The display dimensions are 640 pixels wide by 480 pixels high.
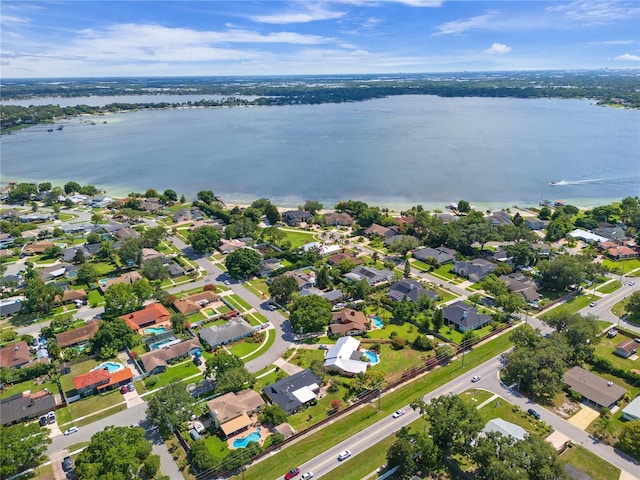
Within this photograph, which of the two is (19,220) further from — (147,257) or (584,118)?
(584,118)

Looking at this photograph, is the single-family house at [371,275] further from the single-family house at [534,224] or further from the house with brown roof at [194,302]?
the single-family house at [534,224]

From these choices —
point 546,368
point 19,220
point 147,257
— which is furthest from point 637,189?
point 19,220

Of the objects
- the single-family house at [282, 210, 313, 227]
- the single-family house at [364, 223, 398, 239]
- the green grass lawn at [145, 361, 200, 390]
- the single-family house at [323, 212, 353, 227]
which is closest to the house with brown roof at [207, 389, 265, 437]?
the green grass lawn at [145, 361, 200, 390]

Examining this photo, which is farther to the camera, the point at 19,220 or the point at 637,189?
the point at 637,189

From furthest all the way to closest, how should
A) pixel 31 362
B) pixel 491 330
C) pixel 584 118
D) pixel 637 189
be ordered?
pixel 584 118 < pixel 637 189 < pixel 491 330 < pixel 31 362

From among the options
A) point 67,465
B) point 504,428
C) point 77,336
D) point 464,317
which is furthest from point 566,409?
point 77,336

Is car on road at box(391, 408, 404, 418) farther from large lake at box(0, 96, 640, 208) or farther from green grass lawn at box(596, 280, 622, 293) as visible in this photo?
large lake at box(0, 96, 640, 208)

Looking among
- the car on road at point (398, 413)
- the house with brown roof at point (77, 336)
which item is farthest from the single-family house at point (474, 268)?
the house with brown roof at point (77, 336)
